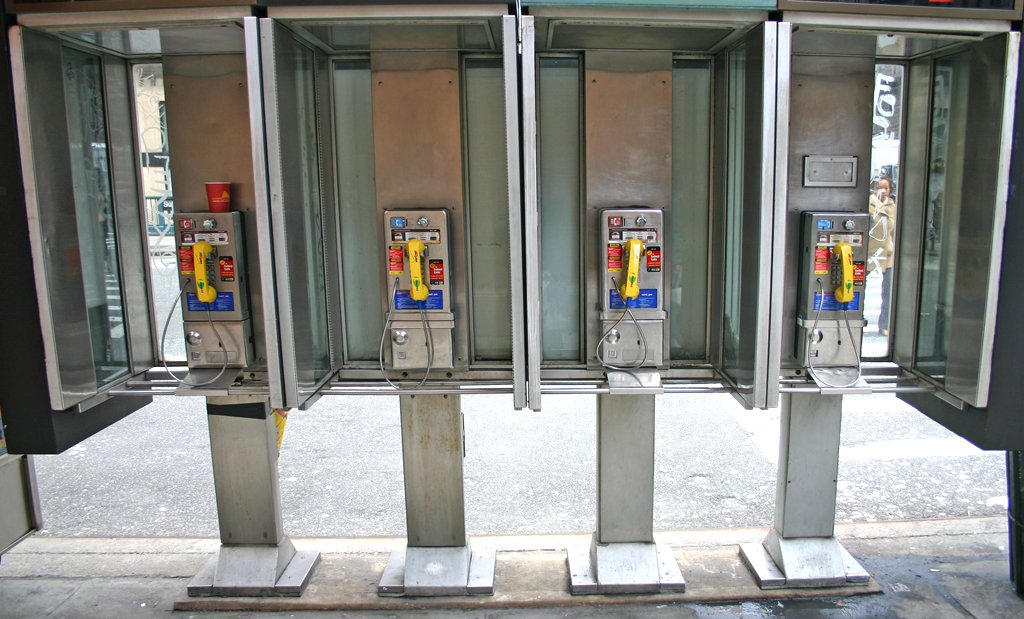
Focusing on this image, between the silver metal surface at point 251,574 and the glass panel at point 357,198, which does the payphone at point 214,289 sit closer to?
the glass panel at point 357,198

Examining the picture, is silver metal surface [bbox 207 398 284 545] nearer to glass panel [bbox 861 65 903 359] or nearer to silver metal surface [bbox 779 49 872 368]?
silver metal surface [bbox 779 49 872 368]

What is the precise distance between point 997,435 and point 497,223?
227cm

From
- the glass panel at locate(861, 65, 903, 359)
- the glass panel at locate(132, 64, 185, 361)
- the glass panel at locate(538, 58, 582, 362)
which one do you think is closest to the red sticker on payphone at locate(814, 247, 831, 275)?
the glass panel at locate(861, 65, 903, 359)

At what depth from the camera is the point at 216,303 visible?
3.28 metres

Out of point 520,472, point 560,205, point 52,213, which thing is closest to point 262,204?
point 52,213

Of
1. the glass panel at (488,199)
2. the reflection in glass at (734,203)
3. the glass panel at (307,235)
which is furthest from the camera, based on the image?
the glass panel at (488,199)

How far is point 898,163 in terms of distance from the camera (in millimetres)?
3512

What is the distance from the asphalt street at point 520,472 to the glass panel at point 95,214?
5.08 ft

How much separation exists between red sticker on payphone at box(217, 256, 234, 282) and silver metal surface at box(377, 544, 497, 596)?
156cm

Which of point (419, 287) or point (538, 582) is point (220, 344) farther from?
point (538, 582)

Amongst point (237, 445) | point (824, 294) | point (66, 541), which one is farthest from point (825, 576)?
point (66, 541)

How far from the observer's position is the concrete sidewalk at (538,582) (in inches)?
136

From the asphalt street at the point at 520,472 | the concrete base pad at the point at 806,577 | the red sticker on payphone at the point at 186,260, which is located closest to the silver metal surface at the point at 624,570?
the concrete base pad at the point at 806,577

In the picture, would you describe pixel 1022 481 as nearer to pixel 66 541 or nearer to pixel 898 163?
pixel 898 163
